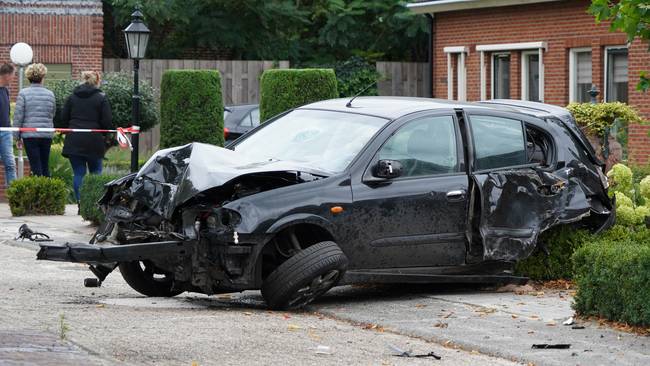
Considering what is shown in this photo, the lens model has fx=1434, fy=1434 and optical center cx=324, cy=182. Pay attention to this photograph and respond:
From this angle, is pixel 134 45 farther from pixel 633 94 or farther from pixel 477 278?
pixel 633 94

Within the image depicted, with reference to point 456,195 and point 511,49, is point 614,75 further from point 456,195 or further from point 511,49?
point 456,195

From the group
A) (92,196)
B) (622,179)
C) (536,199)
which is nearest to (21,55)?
(92,196)

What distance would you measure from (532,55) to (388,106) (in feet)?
59.4

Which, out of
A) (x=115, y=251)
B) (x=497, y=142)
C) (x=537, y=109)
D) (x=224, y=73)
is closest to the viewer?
(x=115, y=251)

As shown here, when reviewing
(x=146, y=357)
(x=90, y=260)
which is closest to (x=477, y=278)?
(x=90, y=260)

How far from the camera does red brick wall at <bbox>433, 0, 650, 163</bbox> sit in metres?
25.5

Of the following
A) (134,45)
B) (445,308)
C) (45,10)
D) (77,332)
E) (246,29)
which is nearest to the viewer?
(77,332)

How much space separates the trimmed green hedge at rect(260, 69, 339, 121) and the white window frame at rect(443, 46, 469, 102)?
44.1ft

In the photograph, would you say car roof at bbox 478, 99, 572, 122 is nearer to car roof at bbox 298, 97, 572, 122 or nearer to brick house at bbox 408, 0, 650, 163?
car roof at bbox 298, 97, 572, 122

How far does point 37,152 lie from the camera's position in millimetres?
19844

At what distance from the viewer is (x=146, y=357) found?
8141mm

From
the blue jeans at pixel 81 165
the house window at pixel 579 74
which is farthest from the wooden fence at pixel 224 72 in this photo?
the blue jeans at pixel 81 165

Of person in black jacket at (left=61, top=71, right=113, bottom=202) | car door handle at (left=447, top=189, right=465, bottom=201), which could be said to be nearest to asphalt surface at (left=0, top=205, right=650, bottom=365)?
car door handle at (left=447, top=189, right=465, bottom=201)

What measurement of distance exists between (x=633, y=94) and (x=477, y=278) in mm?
15065
